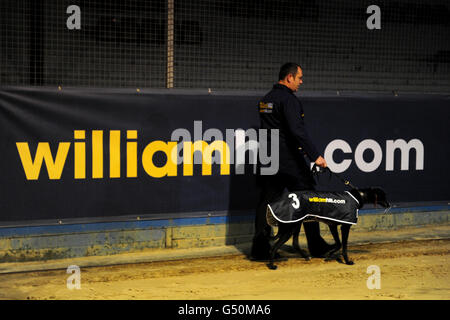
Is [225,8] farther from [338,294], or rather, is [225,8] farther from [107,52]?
[338,294]

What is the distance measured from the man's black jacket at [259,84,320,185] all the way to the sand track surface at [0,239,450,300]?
0.92 meters

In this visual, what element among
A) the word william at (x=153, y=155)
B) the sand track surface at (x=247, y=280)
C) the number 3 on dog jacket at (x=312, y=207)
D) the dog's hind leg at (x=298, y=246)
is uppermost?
the word william at (x=153, y=155)

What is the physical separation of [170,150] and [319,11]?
4.17 meters

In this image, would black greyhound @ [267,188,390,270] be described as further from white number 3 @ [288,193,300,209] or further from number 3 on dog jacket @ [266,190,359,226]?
white number 3 @ [288,193,300,209]

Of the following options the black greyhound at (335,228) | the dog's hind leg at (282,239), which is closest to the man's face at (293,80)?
the black greyhound at (335,228)

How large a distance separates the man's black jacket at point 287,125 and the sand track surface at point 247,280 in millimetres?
917

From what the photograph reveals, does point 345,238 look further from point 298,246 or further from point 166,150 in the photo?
point 166,150

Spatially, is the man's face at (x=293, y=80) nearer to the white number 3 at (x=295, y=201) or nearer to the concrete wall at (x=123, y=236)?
the white number 3 at (x=295, y=201)

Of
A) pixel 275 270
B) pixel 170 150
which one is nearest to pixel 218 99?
pixel 170 150

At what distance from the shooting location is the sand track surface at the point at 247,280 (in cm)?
596

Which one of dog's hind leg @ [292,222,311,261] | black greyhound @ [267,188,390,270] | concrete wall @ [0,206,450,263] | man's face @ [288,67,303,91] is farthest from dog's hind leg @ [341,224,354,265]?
man's face @ [288,67,303,91]

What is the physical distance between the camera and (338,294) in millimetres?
5957

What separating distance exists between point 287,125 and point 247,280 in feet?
4.93

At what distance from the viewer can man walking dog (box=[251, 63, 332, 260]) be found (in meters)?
6.88
